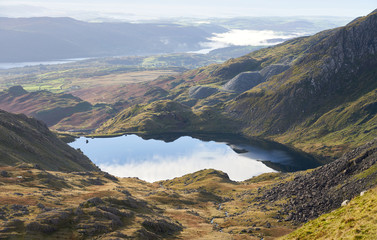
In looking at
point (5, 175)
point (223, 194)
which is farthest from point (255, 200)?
point (5, 175)

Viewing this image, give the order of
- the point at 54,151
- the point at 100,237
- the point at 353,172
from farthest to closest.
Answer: the point at 54,151, the point at 353,172, the point at 100,237

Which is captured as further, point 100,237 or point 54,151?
point 54,151

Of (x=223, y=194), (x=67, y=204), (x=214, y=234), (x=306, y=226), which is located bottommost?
(x=223, y=194)

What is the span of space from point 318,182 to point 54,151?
137949 millimetres

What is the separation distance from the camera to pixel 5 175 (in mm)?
117000

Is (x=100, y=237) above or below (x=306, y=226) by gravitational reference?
below

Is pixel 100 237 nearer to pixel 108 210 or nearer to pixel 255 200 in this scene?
pixel 108 210

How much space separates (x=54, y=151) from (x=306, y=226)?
6264 inches

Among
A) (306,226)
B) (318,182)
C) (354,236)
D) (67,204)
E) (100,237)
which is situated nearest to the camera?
(354,236)

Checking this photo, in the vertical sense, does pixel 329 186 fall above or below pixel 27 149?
above

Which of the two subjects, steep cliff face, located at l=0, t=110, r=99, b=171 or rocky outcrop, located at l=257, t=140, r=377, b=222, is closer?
rocky outcrop, located at l=257, t=140, r=377, b=222

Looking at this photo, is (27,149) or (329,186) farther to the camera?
(27,149)

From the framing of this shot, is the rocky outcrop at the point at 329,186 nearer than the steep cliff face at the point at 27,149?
Yes

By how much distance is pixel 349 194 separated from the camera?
105750 mm
